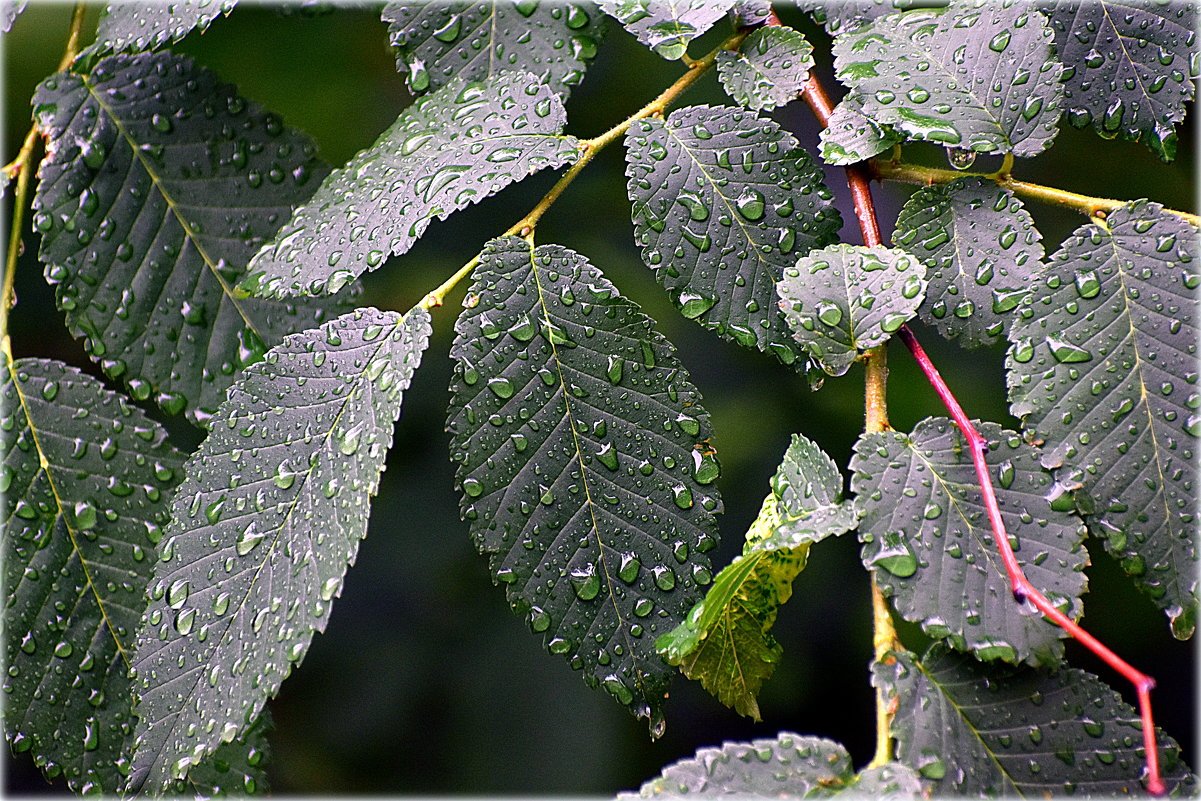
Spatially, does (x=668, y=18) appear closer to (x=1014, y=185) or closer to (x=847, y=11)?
(x=847, y=11)

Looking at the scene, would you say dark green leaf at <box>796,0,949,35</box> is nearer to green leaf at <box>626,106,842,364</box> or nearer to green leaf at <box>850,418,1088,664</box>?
green leaf at <box>626,106,842,364</box>

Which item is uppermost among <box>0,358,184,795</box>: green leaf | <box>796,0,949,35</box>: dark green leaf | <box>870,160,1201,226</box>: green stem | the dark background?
<box>796,0,949,35</box>: dark green leaf

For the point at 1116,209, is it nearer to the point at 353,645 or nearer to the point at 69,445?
the point at 69,445

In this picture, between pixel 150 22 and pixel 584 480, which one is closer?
pixel 584 480

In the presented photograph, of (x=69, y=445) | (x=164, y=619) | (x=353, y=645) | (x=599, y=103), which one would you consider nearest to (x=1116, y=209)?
(x=164, y=619)

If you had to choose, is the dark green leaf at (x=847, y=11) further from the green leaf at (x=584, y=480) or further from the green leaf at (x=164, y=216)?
the green leaf at (x=164, y=216)

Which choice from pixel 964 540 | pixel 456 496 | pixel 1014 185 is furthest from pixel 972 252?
pixel 456 496

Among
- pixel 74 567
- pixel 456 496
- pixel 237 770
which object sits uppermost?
pixel 74 567

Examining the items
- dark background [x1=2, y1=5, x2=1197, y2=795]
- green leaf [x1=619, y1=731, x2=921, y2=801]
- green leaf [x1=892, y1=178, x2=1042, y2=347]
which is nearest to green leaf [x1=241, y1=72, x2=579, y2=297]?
green leaf [x1=892, y1=178, x2=1042, y2=347]

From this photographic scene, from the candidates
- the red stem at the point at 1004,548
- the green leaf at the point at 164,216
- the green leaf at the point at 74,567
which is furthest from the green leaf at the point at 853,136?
the green leaf at the point at 74,567
